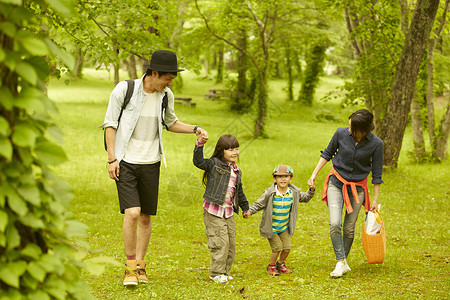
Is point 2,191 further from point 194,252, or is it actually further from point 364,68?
point 364,68

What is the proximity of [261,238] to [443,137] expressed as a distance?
403 inches

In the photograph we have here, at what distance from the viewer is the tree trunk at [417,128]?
16.6 meters

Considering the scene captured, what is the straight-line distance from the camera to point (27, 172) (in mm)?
2240

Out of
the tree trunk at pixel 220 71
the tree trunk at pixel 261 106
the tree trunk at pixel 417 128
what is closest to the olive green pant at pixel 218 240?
the tree trunk at pixel 417 128

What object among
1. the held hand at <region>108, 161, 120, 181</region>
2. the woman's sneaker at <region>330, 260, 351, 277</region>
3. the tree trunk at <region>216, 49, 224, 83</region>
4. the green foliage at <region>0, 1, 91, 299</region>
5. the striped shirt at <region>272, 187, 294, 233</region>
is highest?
the green foliage at <region>0, 1, 91, 299</region>

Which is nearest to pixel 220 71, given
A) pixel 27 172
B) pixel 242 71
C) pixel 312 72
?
pixel 312 72

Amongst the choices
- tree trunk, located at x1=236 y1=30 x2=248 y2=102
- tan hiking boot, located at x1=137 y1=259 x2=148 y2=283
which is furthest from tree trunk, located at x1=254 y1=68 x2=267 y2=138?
tan hiking boot, located at x1=137 y1=259 x2=148 y2=283

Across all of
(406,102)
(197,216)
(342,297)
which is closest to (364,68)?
(406,102)

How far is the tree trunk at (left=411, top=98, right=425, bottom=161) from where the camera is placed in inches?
653

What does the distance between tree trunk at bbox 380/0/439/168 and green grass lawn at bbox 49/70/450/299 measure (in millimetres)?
1026

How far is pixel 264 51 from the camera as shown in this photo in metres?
21.1

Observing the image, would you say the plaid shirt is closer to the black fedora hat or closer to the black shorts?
the black shorts

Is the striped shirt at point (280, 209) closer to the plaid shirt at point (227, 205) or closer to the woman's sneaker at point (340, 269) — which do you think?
the plaid shirt at point (227, 205)

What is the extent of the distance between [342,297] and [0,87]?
417 cm
